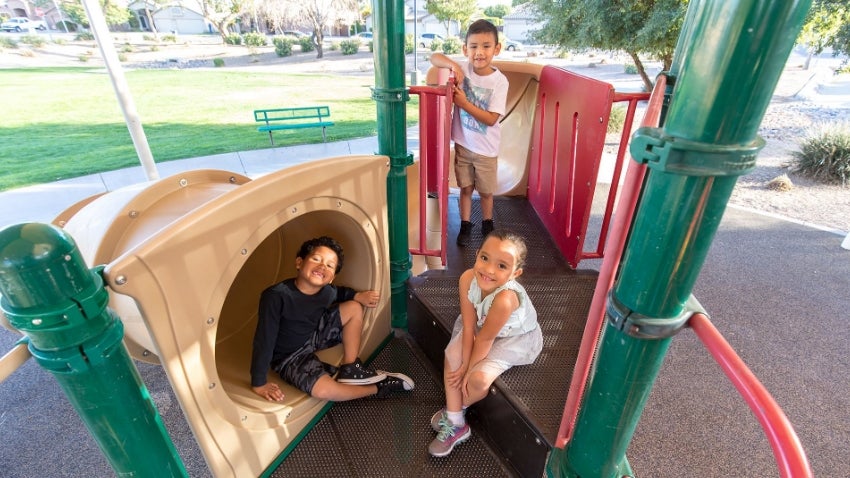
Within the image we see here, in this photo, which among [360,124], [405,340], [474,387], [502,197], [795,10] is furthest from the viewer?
[360,124]

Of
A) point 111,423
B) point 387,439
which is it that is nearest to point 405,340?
point 387,439

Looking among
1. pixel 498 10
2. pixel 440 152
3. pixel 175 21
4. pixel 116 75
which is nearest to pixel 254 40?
pixel 175 21

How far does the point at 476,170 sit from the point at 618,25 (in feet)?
20.7

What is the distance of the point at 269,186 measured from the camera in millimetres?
1675

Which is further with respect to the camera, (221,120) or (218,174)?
(221,120)

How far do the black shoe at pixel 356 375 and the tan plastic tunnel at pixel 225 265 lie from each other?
0.16 meters

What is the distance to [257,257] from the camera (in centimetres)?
282

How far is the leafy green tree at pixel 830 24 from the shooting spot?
5.81m

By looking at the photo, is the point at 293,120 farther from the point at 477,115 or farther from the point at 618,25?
the point at 477,115

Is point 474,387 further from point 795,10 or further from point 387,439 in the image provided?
point 795,10

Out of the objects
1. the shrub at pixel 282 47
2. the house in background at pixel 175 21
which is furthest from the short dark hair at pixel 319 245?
the house in background at pixel 175 21

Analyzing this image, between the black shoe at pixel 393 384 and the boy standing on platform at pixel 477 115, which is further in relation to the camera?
the boy standing on platform at pixel 477 115

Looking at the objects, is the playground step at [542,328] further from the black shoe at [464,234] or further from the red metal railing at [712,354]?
the red metal railing at [712,354]

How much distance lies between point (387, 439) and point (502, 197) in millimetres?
2748
